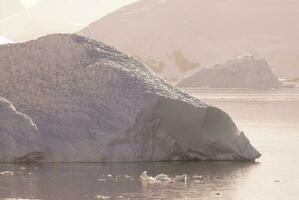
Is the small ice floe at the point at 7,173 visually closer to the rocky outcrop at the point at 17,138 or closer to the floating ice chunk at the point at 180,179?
the rocky outcrop at the point at 17,138

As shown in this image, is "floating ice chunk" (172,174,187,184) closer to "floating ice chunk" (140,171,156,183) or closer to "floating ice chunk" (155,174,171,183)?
"floating ice chunk" (155,174,171,183)

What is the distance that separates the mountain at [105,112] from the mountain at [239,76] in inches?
3105

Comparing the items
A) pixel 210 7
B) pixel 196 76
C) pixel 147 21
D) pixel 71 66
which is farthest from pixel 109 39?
pixel 71 66

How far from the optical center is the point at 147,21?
172125 millimetres

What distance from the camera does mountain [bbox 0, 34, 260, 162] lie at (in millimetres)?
21672

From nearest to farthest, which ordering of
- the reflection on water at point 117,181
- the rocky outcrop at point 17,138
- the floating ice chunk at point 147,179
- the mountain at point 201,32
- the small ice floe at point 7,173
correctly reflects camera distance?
the reflection on water at point 117,181 < the floating ice chunk at point 147,179 < the small ice floe at point 7,173 < the rocky outcrop at point 17,138 < the mountain at point 201,32

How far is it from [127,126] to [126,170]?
1.44m

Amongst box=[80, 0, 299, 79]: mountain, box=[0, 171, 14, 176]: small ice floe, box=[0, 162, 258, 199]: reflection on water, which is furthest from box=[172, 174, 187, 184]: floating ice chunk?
box=[80, 0, 299, 79]: mountain

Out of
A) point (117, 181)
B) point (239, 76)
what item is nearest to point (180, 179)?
point (117, 181)

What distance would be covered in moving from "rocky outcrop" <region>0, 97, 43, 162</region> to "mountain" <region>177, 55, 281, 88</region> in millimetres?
80477

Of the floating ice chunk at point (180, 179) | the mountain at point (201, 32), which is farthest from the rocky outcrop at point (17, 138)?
the mountain at point (201, 32)

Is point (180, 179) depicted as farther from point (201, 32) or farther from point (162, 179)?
point (201, 32)

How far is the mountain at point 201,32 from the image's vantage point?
15150cm

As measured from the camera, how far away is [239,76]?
10281 cm
